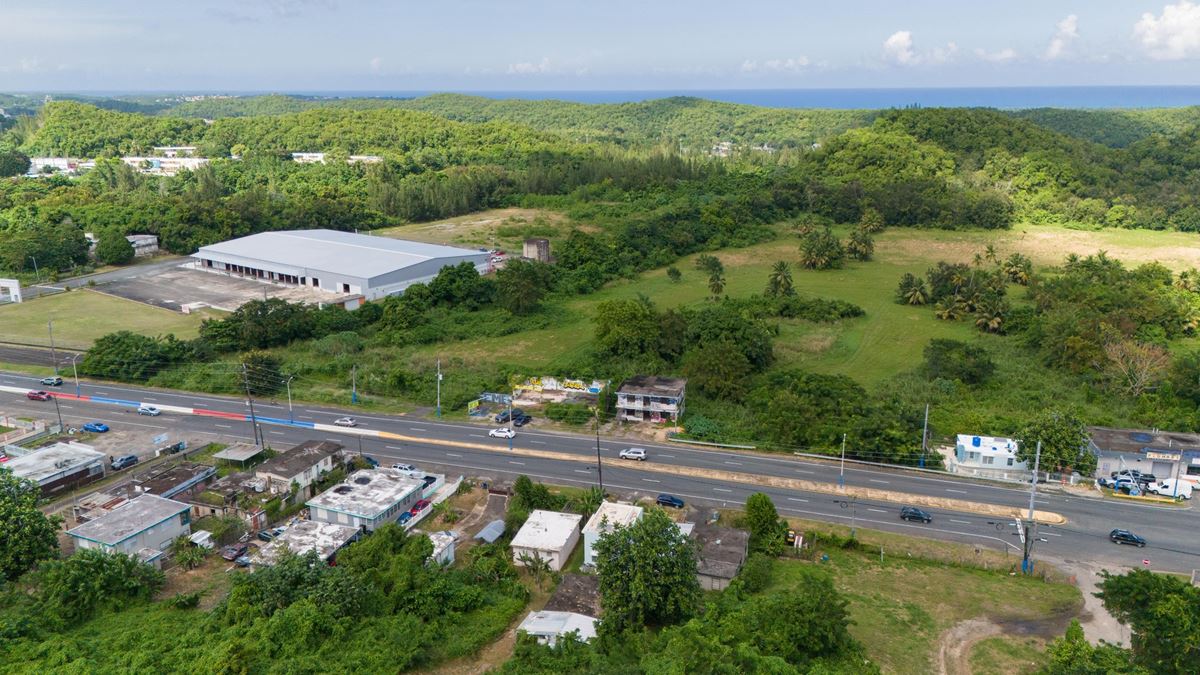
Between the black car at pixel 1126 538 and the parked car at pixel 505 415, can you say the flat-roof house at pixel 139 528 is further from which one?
the black car at pixel 1126 538

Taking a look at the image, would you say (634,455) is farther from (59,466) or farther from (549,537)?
(59,466)

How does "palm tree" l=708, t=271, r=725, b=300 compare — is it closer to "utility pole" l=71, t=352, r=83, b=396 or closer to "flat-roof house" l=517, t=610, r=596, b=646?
"flat-roof house" l=517, t=610, r=596, b=646

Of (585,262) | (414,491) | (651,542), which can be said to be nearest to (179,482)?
(414,491)

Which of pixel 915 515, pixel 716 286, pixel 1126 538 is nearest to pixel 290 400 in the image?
pixel 915 515

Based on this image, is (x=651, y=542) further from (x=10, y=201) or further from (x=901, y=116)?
(x=901, y=116)

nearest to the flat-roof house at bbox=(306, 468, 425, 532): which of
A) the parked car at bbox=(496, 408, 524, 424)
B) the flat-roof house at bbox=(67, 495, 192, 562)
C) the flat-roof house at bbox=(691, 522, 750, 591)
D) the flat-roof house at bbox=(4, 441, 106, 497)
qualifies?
the flat-roof house at bbox=(67, 495, 192, 562)

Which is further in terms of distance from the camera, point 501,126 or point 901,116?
point 501,126
